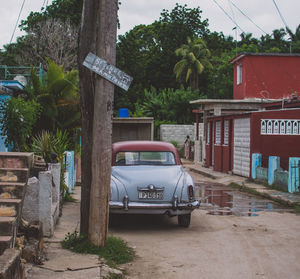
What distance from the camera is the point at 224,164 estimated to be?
2223 cm

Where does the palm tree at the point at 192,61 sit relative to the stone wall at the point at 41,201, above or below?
above

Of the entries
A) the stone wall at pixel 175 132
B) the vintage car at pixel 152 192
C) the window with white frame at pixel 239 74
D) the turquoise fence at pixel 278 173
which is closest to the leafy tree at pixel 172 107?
the stone wall at pixel 175 132

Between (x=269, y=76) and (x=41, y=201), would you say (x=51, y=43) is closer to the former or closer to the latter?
(x=269, y=76)

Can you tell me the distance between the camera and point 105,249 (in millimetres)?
7031

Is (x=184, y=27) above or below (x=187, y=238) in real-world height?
above

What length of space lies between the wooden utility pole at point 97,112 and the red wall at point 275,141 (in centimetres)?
1159

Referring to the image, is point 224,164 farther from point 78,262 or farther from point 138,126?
point 78,262

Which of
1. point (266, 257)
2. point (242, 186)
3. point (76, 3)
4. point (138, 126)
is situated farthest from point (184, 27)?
point (266, 257)

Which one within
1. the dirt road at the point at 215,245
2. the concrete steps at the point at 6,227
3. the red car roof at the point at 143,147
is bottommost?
the dirt road at the point at 215,245

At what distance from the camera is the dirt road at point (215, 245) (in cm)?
652

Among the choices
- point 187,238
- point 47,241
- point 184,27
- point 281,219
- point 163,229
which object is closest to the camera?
point 47,241

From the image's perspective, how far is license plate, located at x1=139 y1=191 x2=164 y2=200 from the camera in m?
9.13

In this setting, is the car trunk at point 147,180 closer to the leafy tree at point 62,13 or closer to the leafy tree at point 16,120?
the leafy tree at point 16,120

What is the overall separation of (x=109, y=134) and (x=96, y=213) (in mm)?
1111
